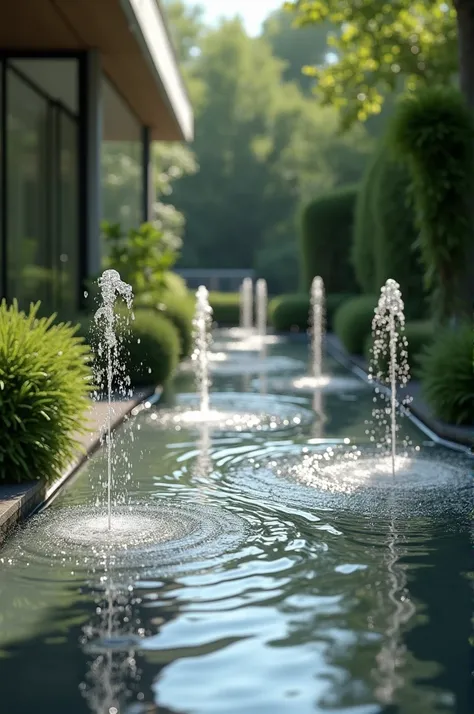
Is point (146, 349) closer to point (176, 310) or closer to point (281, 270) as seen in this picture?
point (176, 310)

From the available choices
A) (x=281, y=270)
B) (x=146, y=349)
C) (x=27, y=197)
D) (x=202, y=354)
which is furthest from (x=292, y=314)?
(x=281, y=270)

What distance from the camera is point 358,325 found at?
18594mm

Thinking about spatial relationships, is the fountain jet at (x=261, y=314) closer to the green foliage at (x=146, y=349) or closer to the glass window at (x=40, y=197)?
the glass window at (x=40, y=197)

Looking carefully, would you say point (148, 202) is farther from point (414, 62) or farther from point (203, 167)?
point (203, 167)

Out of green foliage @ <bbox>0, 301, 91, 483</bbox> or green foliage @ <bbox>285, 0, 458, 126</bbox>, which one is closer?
green foliage @ <bbox>0, 301, 91, 483</bbox>

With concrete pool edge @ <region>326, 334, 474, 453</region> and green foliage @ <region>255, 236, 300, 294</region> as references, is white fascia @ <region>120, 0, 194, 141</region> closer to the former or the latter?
concrete pool edge @ <region>326, 334, 474, 453</region>

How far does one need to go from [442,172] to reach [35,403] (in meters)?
7.19

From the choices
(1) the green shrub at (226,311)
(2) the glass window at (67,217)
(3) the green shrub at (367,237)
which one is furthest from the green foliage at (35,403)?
(1) the green shrub at (226,311)

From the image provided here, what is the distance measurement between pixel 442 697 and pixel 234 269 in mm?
47554

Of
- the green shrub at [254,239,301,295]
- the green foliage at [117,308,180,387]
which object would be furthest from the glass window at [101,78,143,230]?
the green shrub at [254,239,301,295]

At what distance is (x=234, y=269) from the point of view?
51.1m

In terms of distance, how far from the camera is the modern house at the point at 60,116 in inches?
541

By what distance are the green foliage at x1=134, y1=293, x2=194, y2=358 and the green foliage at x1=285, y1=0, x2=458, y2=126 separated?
7792 millimetres

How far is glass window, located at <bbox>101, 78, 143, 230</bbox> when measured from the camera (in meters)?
21.4
